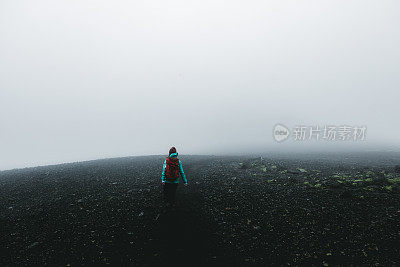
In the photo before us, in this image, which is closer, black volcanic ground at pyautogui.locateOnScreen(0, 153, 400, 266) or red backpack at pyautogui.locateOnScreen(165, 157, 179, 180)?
black volcanic ground at pyautogui.locateOnScreen(0, 153, 400, 266)

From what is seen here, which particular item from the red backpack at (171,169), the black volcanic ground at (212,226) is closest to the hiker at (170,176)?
the red backpack at (171,169)

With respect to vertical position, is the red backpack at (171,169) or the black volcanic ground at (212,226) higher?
the red backpack at (171,169)

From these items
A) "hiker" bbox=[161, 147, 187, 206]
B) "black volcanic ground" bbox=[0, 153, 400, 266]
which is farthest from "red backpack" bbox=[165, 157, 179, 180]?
"black volcanic ground" bbox=[0, 153, 400, 266]

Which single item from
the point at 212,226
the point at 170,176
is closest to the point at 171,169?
the point at 170,176

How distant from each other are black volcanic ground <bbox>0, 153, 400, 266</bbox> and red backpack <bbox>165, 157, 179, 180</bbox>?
2311 millimetres

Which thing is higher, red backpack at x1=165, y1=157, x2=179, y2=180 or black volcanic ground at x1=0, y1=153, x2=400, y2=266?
red backpack at x1=165, y1=157, x2=179, y2=180

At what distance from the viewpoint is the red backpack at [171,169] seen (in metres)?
10.4

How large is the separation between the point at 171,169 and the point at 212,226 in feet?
12.9

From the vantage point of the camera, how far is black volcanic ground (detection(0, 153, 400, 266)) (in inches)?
Result: 263

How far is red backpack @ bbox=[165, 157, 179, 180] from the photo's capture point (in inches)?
410

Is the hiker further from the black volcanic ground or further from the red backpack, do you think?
the black volcanic ground

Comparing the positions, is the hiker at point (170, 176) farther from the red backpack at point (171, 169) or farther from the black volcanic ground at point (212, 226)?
the black volcanic ground at point (212, 226)

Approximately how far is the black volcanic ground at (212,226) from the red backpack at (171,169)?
231cm

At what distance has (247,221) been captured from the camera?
931cm
